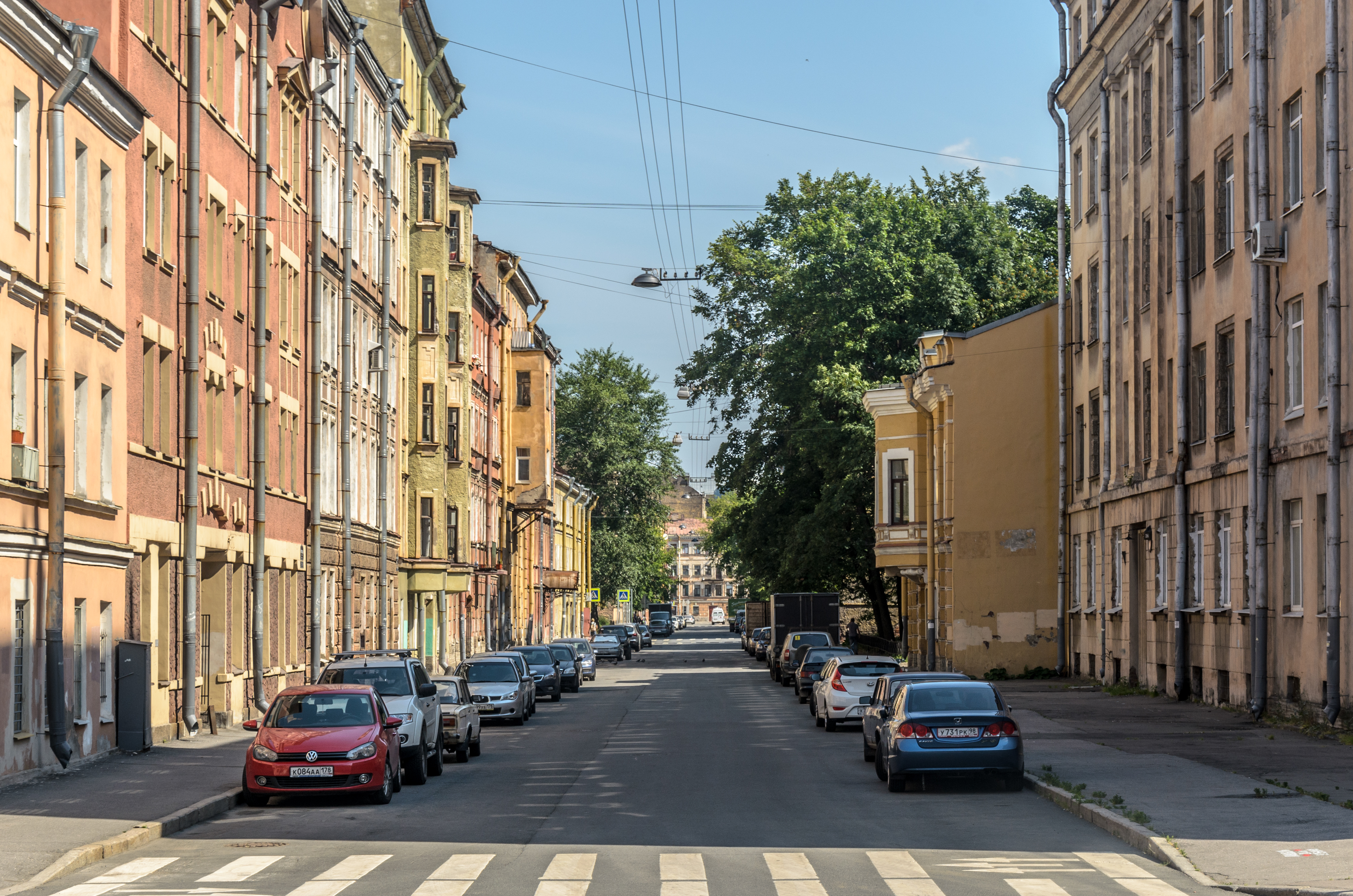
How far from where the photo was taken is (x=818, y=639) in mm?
50438

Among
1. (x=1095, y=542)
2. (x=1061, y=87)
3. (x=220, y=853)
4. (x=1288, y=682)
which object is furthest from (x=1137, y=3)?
(x=220, y=853)

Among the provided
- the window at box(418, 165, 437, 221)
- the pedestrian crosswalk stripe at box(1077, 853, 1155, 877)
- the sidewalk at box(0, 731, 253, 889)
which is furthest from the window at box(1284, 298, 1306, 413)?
the window at box(418, 165, 437, 221)

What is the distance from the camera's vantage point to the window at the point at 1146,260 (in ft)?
122

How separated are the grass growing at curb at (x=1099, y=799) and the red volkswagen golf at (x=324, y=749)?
7.42 m

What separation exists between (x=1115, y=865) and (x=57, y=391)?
14.6m

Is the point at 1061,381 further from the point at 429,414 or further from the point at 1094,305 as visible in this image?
the point at 429,414

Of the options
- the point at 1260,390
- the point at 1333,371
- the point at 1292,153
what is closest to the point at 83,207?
Answer: the point at 1333,371

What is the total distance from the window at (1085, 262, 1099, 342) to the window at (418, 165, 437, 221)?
898 inches

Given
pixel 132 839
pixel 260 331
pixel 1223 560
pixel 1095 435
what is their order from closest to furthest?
pixel 132 839, pixel 1223 560, pixel 260 331, pixel 1095 435

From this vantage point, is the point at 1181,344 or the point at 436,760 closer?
the point at 436,760

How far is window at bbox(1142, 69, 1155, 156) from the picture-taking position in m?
36.8

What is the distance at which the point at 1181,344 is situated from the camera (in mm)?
33281

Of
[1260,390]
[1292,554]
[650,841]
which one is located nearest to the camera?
[650,841]

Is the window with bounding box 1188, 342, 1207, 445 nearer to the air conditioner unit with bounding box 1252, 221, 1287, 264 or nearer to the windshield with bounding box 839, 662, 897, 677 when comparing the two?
the air conditioner unit with bounding box 1252, 221, 1287, 264
